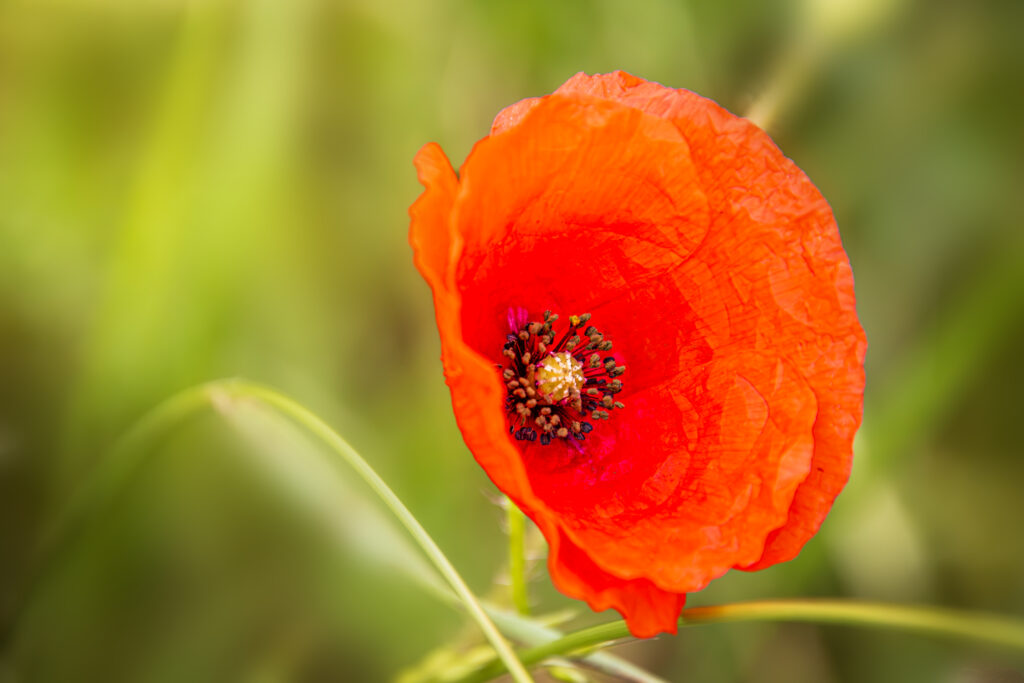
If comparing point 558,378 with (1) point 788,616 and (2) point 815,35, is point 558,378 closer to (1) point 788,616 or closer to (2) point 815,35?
(1) point 788,616

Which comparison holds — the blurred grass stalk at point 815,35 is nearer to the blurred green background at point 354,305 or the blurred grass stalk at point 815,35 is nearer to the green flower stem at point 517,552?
the blurred green background at point 354,305

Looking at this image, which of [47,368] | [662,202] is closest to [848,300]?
[662,202]

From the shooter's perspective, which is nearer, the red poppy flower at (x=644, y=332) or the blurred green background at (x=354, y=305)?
the red poppy flower at (x=644, y=332)

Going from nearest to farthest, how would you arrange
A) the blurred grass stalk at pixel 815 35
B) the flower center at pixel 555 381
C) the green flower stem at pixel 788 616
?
the green flower stem at pixel 788 616
the flower center at pixel 555 381
the blurred grass stalk at pixel 815 35

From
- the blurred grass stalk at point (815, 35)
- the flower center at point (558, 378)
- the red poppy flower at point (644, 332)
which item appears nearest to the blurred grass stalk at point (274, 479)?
the red poppy flower at point (644, 332)

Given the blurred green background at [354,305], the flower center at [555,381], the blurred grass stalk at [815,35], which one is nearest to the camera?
the flower center at [555,381]

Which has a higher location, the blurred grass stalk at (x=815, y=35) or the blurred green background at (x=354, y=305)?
the blurred grass stalk at (x=815, y=35)

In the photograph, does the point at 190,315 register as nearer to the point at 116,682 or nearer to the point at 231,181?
the point at 231,181

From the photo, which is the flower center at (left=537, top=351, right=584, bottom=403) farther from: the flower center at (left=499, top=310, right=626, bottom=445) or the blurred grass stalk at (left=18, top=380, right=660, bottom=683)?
→ the blurred grass stalk at (left=18, top=380, right=660, bottom=683)

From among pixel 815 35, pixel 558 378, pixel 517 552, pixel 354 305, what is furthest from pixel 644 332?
pixel 815 35
